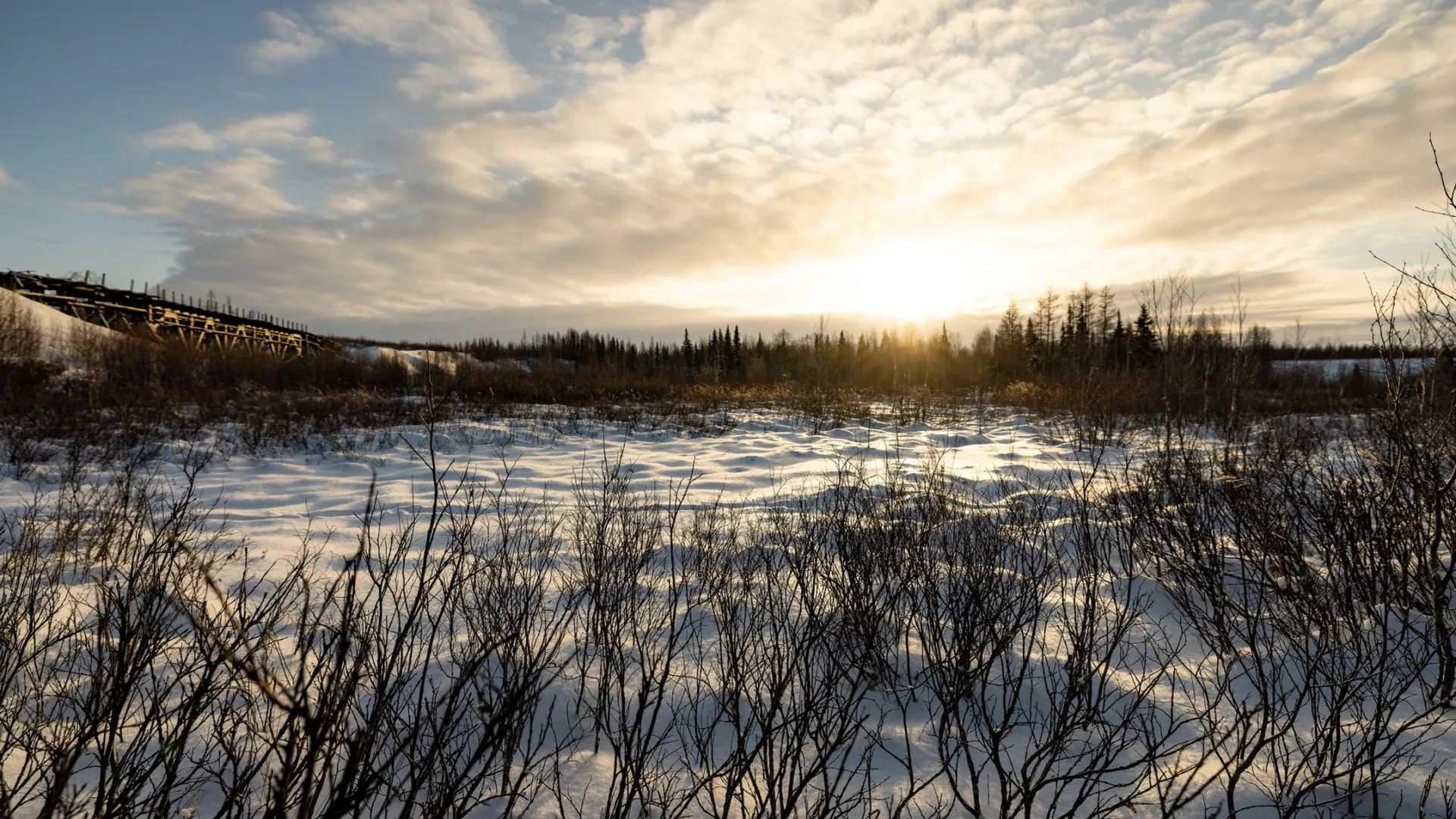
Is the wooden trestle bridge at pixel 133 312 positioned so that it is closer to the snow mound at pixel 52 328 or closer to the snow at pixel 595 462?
the snow mound at pixel 52 328

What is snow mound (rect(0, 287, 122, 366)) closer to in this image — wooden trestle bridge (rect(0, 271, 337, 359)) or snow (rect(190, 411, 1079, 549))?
wooden trestle bridge (rect(0, 271, 337, 359))

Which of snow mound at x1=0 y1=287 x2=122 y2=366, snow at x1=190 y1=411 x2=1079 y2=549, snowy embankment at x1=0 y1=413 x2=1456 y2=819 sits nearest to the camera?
snowy embankment at x1=0 y1=413 x2=1456 y2=819

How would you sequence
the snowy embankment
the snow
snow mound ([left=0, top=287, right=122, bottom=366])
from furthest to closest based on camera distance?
snow mound ([left=0, top=287, right=122, bottom=366]) < the snow < the snowy embankment

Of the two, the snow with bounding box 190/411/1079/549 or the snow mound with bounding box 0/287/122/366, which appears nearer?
the snow with bounding box 190/411/1079/549

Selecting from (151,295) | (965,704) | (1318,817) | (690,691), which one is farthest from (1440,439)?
(151,295)

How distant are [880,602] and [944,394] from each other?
2544 centimetres

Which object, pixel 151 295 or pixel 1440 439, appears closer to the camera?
pixel 1440 439

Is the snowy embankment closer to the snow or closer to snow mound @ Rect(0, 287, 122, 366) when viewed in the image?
the snow

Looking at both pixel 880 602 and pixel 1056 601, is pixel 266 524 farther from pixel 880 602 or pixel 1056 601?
pixel 1056 601

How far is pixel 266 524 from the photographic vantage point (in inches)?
253

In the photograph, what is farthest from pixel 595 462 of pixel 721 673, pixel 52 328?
pixel 52 328

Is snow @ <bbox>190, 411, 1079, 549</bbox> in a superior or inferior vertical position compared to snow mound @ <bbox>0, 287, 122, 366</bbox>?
inferior

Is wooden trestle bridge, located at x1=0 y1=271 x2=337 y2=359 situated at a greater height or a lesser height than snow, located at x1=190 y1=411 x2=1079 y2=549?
greater

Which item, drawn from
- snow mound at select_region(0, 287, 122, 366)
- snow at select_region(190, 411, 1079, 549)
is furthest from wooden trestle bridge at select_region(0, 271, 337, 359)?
snow at select_region(190, 411, 1079, 549)
